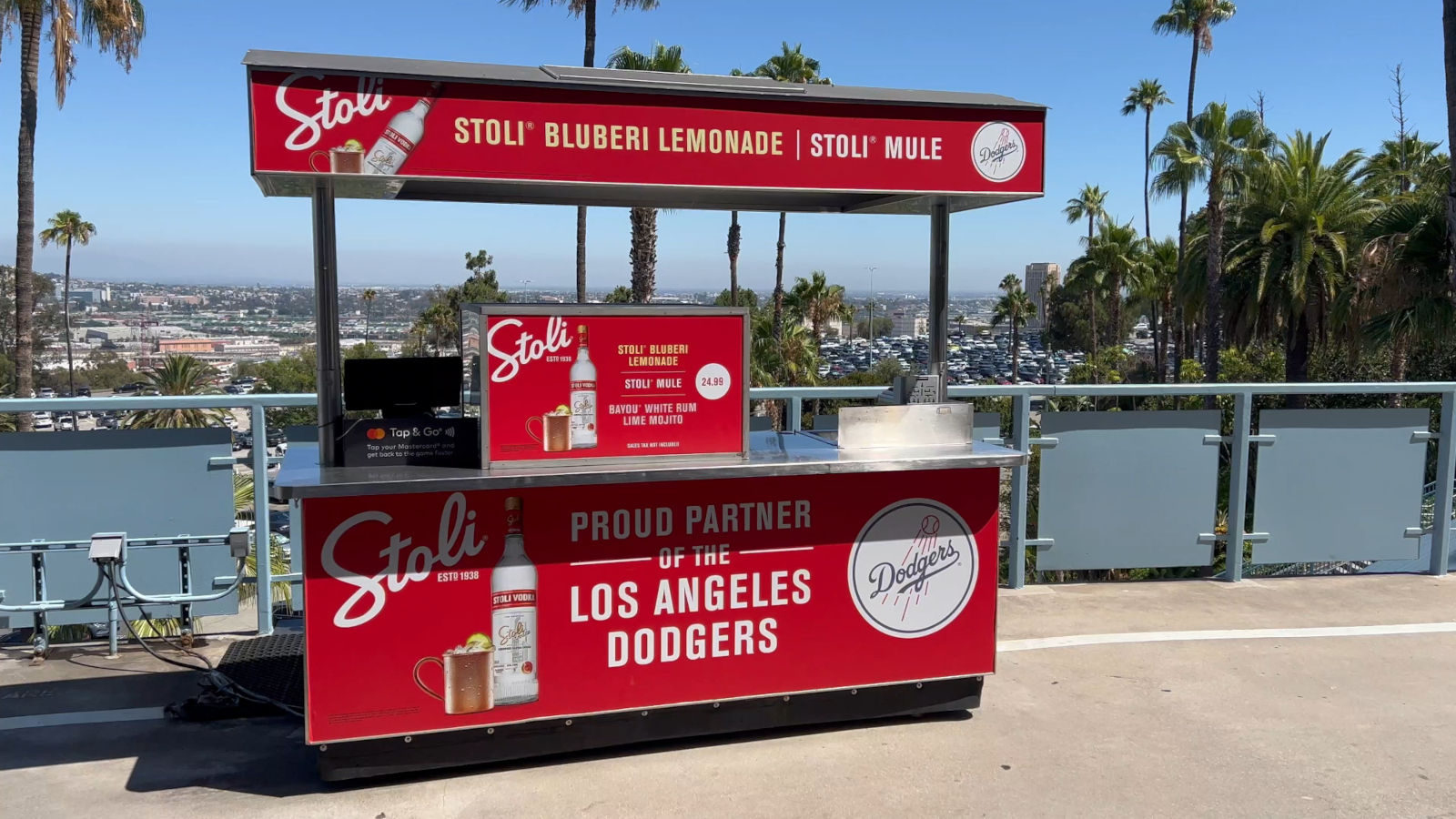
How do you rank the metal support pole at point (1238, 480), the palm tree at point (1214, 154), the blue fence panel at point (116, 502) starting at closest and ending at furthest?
the blue fence panel at point (116, 502)
the metal support pole at point (1238, 480)
the palm tree at point (1214, 154)

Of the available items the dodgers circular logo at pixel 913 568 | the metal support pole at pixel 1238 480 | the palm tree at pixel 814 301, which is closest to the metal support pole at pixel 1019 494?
the metal support pole at pixel 1238 480

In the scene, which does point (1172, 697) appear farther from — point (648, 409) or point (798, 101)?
point (798, 101)

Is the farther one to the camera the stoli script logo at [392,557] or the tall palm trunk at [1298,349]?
the tall palm trunk at [1298,349]

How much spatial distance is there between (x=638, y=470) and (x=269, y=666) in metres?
2.59

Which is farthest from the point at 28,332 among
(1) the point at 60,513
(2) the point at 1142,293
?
→ (2) the point at 1142,293

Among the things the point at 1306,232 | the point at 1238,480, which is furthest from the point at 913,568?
the point at 1306,232

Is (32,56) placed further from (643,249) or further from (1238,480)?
(1238,480)

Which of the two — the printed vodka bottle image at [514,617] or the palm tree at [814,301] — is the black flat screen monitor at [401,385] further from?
the palm tree at [814,301]

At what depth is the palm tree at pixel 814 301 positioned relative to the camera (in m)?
51.3

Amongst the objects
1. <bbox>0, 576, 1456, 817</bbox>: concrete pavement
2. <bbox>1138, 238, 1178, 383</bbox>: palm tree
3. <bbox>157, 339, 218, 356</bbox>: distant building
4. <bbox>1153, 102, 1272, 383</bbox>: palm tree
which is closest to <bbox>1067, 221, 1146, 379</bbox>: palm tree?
<bbox>1138, 238, 1178, 383</bbox>: palm tree

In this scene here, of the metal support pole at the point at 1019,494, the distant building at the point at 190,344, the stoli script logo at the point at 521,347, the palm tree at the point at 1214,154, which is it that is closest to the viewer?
the stoli script logo at the point at 521,347

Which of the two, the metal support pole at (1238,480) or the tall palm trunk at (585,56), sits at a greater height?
the tall palm trunk at (585,56)

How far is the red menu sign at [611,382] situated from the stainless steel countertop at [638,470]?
11cm

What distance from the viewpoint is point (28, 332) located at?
3055cm
